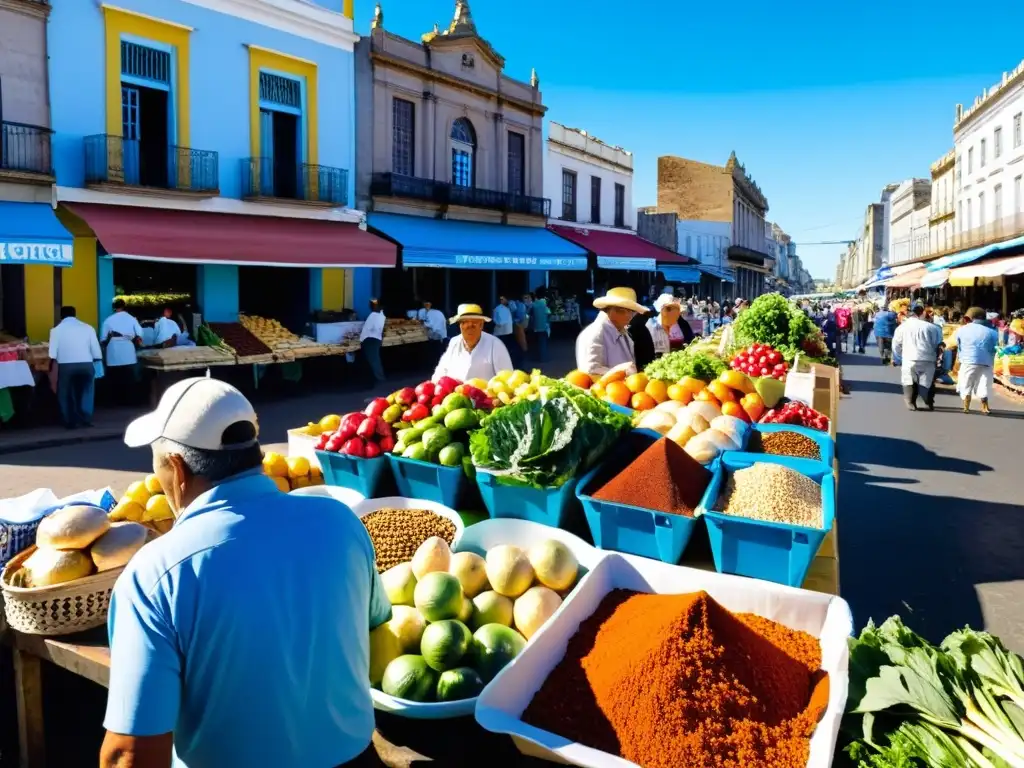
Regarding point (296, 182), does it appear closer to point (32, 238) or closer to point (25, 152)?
point (25, 152)

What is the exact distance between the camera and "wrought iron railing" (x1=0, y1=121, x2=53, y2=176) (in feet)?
43.7

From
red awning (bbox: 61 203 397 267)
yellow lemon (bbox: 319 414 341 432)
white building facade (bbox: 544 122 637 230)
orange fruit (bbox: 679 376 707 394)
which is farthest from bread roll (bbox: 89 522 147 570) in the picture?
white building facade (bbox: 544 122 637 230)

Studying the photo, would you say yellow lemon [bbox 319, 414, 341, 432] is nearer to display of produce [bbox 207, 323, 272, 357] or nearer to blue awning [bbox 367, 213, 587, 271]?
display of produce [bbox 207, 323, 272, 357]

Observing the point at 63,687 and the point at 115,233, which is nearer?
the point at 63,687

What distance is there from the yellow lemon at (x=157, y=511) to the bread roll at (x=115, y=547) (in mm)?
826

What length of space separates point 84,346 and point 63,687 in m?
8.59

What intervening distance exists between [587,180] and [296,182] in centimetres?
1490

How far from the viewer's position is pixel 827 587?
3.51 metres

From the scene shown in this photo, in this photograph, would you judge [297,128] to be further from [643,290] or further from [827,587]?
[643,290]

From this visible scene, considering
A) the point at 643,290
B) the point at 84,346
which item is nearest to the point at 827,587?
the point at 84,346

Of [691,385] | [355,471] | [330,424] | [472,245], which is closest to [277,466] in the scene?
[330,424]

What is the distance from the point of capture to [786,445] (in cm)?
463

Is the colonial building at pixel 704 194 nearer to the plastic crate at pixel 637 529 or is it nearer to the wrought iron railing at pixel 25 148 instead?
the wrought iron railing at pixel 25 148

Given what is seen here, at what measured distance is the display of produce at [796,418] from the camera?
546cm
